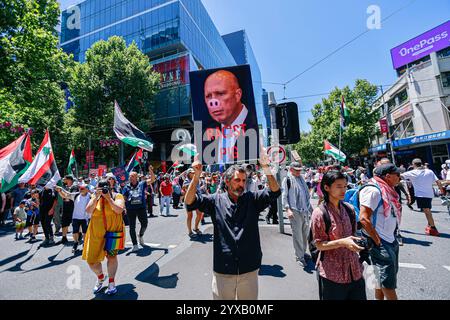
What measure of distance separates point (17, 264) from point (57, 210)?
320 cm

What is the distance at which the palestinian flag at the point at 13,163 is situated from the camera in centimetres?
479

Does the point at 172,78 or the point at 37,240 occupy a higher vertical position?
the point at 172,78

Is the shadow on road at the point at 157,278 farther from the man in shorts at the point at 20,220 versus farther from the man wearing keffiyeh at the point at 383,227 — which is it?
the man in shorts at the point at 20,220

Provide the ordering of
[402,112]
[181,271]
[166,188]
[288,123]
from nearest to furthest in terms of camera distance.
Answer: [181,271]
[288,123]
[166,188]
[402,112]

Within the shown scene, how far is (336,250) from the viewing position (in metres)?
2.11

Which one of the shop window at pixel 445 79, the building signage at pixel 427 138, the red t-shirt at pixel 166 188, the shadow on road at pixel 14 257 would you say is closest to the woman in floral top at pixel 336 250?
the shadow on road at pixel 14 257

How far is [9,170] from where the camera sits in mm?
4898

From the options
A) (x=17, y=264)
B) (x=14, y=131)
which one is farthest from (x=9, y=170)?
(x=14, y=131)

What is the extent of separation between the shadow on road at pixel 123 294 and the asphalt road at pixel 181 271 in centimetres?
2

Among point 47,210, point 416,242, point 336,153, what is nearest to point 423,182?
point 416,242

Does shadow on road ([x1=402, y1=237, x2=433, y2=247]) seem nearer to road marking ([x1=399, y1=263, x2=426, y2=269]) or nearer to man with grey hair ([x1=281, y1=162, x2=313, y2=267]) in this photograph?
road marking ([x1=399, y1=263, x2=426, y2=269])

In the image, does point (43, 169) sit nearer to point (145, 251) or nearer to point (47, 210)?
point (47, 210)

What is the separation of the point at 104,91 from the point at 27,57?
13344 millimetres
